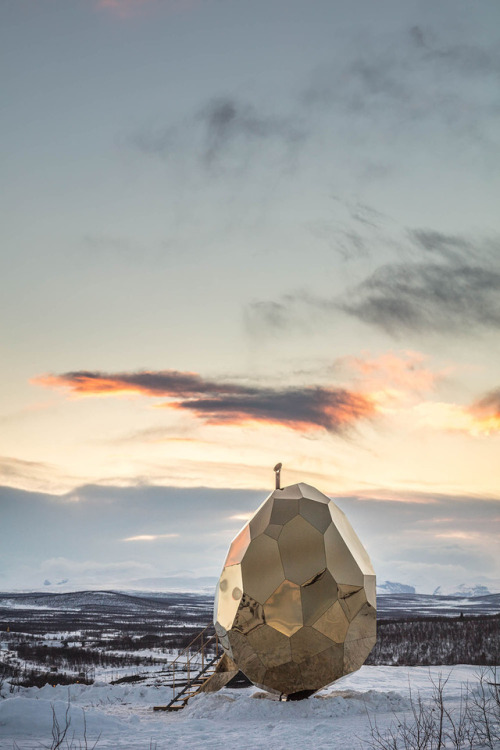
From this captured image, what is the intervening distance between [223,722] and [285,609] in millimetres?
3033

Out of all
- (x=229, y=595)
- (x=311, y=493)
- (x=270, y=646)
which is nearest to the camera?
(x=270, y=646)

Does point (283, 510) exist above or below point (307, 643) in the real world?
above

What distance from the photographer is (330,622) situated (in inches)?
553

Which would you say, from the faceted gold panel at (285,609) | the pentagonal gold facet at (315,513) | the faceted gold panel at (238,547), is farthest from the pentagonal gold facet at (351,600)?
the faceted gold panel at (238,547)

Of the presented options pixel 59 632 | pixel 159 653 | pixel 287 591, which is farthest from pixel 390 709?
pixel 59 632

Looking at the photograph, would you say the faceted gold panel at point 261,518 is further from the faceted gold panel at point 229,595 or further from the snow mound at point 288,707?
the snow mound at point 288,707

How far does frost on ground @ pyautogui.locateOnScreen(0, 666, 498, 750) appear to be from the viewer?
40.4ft

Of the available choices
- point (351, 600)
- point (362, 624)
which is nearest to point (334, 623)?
point (351, 600)

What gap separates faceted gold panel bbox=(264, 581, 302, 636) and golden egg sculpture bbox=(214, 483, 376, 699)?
0.02 meters

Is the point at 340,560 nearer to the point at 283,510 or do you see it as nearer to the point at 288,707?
the point at 283,510

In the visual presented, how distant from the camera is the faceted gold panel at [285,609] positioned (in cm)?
1388

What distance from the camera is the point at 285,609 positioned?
45.8 feet

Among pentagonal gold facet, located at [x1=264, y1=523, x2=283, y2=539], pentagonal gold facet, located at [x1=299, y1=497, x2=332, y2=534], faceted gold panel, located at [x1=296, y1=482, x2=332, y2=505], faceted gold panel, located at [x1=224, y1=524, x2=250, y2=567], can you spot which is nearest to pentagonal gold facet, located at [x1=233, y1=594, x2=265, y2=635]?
faceted gold panel, located at [x1=224, y1=524, x2=250, y2=567]

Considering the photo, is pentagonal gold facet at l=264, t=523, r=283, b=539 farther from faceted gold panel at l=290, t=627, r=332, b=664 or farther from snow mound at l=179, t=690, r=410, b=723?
snow mound at l=179, t=690, r=410, b=723
